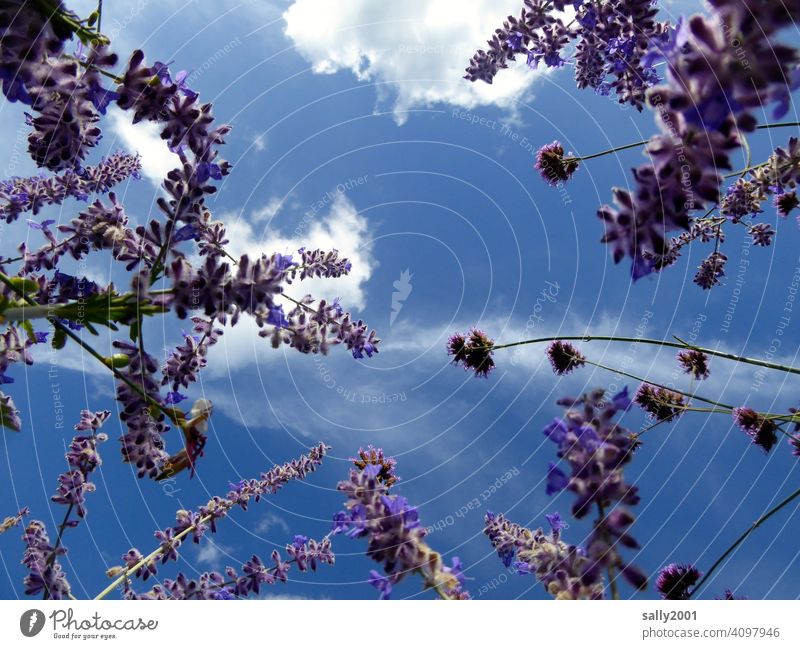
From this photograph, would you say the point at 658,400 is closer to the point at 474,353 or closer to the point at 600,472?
the point at 474,353

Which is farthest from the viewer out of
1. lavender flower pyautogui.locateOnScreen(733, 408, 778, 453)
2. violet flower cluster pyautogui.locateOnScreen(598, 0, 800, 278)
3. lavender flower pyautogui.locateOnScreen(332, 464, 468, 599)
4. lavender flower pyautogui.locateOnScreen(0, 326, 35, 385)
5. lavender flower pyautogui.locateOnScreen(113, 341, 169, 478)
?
lavender flower pyautogui.locateOnScreen(733, 408, 778, 453)

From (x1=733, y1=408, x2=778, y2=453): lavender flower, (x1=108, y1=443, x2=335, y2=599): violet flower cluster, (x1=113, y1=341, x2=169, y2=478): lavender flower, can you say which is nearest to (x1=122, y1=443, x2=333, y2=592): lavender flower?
(x1=108, y1=443, x2=335, y2=599): violet flower cluster

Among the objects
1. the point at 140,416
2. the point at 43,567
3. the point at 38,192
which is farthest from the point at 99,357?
the point at 38,192

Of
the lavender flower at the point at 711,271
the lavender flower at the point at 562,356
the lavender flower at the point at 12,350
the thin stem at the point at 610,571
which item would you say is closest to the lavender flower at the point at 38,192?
the lavender flower at the point at 12,350

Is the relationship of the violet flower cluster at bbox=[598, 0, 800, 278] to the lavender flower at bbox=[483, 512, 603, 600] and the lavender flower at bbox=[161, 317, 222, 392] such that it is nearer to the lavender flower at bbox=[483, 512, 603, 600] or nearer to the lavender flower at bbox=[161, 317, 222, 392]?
the lavender flower at bbox=[483, 512, 603, 600]

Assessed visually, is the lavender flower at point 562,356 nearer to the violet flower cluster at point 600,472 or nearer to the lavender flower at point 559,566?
the lavender flower at point 559,566
